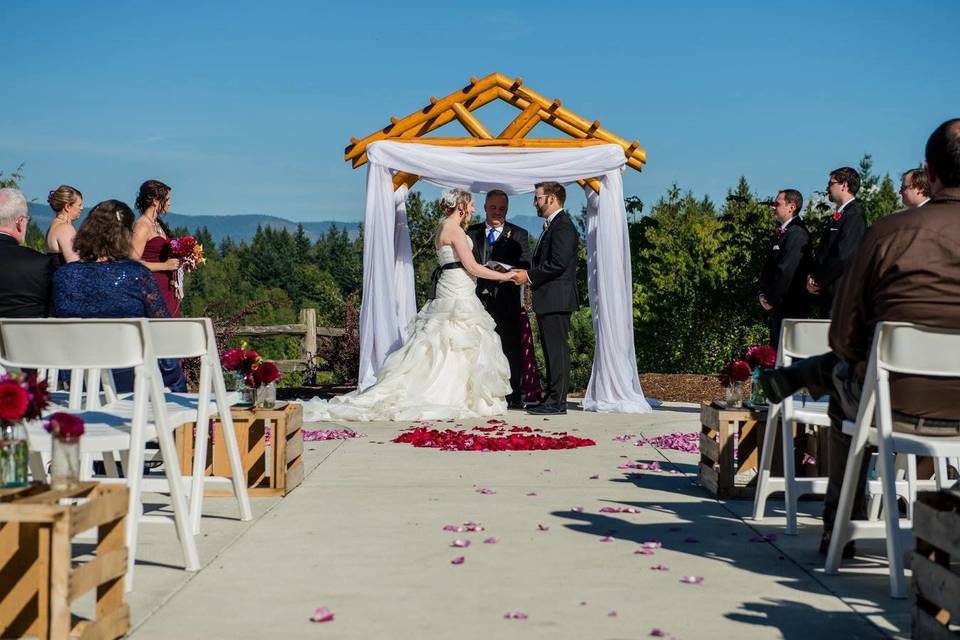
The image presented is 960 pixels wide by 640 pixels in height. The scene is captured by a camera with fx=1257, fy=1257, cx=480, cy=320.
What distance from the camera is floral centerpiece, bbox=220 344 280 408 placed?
7.21 m

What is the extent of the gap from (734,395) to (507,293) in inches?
262

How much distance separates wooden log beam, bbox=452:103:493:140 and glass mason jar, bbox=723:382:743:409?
672 cm

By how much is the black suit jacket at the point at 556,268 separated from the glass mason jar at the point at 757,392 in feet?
18.3

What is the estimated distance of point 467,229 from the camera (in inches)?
552

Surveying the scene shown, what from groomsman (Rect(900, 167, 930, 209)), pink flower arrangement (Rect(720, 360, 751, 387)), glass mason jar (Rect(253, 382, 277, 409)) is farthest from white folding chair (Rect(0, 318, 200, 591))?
groomsman (Rect(900, 167, 930, 209))

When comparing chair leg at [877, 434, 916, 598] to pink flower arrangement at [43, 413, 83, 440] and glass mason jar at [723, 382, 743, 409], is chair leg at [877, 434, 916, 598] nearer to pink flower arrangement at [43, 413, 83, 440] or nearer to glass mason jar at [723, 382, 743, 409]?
glass mason jar at [723, 382, 743, 409]

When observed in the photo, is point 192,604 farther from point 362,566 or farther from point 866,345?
point 866,345

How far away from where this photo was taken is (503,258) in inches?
536

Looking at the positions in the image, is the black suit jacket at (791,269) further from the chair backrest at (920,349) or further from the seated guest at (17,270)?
the chair backrest at (920,349)

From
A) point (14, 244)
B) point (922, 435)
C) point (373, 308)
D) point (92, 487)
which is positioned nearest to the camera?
point (92, 487)

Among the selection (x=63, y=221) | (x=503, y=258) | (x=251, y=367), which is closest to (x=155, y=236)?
(x=63, y=221)

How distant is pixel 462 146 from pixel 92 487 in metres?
9.64

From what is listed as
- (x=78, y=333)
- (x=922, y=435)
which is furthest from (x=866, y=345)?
(x=78, y=333)

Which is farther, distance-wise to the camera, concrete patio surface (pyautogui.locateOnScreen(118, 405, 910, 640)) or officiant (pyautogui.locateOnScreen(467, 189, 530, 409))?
officiant (pyautogui.locateOnScreen(467, 189, 530, 409))
